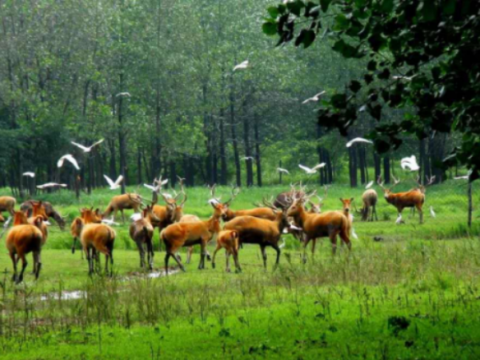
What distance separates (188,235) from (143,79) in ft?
99.0

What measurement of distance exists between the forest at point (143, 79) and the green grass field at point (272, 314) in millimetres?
26949

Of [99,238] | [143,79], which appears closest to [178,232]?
[99,238]

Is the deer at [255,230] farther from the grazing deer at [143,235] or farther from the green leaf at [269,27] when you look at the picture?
the green leaf at [269,27]

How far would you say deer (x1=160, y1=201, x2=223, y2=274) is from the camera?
22.0 metres

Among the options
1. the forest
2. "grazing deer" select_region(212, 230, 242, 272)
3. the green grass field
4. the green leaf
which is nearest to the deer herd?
"grazing deer" select_region(212, 230, 242, 272)

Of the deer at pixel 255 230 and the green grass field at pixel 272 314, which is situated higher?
the deer at pixel 255 230

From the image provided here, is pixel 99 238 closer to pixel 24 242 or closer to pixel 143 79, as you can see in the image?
pixel 24 242

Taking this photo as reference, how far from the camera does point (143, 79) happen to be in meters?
51.4

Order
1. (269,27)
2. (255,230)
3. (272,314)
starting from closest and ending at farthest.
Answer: (269,27) < (272,314) < (255,230)

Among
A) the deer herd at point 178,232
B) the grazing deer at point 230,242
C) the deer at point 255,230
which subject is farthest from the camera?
the deer at point 255,230

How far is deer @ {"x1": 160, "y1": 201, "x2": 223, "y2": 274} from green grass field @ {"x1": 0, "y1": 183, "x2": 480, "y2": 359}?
132cm

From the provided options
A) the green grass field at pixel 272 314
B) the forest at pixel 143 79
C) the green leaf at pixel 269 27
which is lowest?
the green grass field at pixel 272 314

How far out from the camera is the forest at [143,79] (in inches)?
1976

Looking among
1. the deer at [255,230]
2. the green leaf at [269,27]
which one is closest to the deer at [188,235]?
the deer at [255,230]
